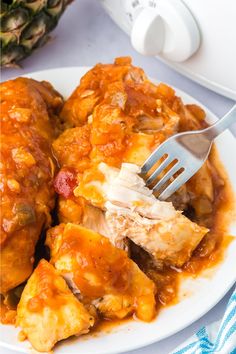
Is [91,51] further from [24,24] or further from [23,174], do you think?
[23,174]

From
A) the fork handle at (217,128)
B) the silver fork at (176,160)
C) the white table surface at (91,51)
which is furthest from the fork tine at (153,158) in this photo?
the white table surface at (91,51)

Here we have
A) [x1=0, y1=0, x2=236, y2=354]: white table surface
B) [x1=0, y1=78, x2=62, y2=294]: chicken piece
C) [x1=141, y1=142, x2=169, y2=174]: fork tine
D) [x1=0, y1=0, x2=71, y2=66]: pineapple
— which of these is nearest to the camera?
[x1=0, y1=78, x2=62, y2=294]: chicken piece

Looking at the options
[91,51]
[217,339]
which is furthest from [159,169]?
[91,51]

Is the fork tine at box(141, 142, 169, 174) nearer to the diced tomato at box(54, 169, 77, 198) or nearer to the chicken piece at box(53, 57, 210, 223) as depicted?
the chicken piece at box(53, 57, 210, 223)

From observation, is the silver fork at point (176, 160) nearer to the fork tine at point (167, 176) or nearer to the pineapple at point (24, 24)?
the fork tine at point (167, 176)

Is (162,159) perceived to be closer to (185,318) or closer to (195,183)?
(195,183)

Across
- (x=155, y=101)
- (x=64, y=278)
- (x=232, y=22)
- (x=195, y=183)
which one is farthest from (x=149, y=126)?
(x=64, y=278)

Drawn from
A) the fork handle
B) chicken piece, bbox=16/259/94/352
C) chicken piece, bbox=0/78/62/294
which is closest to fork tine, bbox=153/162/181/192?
the fork handle
